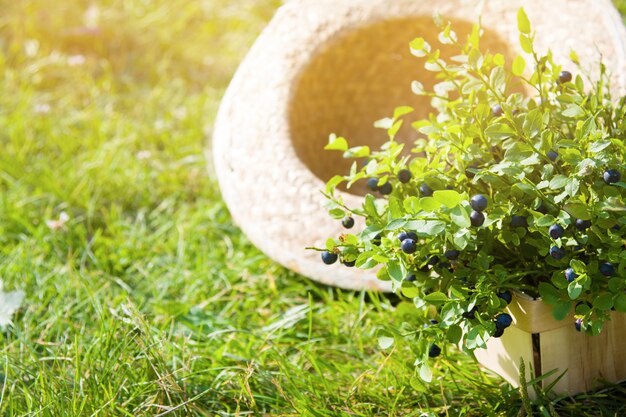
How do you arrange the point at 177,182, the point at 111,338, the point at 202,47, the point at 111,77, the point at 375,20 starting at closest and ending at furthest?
the point at 111,338, the point at 375,20, the point at 177,182, the point at 111,77, the point at 202,47

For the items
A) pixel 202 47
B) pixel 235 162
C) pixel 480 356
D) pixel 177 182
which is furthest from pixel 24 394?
pixel 202 47

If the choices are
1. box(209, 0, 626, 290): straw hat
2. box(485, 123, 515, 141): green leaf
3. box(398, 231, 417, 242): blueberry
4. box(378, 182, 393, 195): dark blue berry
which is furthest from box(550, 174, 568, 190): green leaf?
box(209, 0, 626, 290): straw hat

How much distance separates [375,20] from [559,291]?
98 cm

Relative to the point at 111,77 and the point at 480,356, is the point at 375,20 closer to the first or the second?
the point at 480,356

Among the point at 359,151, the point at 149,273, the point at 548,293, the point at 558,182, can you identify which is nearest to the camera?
the point at 558,182

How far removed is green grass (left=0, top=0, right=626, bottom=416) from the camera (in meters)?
1.48

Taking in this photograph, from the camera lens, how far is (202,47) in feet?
11.4

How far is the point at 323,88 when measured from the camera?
2.12 meters

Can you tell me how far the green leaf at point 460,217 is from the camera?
1.21 metres

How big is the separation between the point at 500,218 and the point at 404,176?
8.0 inches

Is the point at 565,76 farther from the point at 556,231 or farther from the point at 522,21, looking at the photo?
the point at 556,231

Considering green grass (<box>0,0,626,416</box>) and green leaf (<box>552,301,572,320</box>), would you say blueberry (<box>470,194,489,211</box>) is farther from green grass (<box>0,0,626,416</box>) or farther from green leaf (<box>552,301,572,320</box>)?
green grass (<box>0,0,626,416</box>)

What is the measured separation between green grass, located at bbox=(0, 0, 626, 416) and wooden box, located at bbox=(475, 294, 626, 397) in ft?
0.11

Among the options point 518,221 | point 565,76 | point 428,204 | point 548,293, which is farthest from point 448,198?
point 565,76
